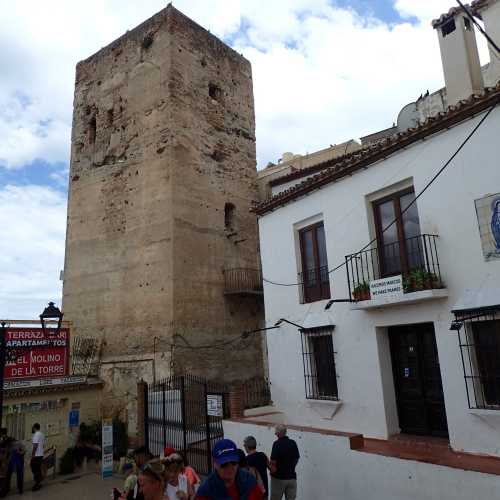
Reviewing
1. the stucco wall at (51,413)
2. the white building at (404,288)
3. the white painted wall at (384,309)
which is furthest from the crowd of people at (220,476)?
the stucco wall at (51,413)

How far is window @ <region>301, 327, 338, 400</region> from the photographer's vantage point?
383 inches

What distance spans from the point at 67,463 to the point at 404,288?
11.2 meters

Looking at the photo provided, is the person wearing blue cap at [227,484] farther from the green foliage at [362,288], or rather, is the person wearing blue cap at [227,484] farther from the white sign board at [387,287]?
the green foliage at [362,288]

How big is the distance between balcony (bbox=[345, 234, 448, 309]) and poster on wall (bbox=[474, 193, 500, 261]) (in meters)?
0.80

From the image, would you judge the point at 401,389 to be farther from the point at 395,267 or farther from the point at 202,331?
the point at 202,331

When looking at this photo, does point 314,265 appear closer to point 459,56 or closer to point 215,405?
point 215,405

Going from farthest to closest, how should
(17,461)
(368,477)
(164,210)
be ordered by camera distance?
(164,210) → (17,461) → (368,477)

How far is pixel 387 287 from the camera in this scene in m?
8.27

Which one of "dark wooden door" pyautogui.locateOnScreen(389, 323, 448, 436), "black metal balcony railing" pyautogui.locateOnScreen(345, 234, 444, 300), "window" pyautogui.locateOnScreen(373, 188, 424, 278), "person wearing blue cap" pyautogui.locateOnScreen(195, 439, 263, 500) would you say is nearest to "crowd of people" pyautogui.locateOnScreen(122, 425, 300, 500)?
"person wearing blue cap" pyautogui.locateOnScreen(195, 439, 263, 500)

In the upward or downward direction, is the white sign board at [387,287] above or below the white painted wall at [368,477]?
above

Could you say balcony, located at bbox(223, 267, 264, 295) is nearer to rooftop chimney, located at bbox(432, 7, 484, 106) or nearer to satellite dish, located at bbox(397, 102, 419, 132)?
satellite dish, located at bbox(397, 102, 419, 132)

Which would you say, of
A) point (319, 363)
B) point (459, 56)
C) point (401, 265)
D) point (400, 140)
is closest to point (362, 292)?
point (401, 265)

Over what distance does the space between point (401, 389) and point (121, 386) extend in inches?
426

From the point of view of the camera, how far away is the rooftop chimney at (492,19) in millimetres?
10508
